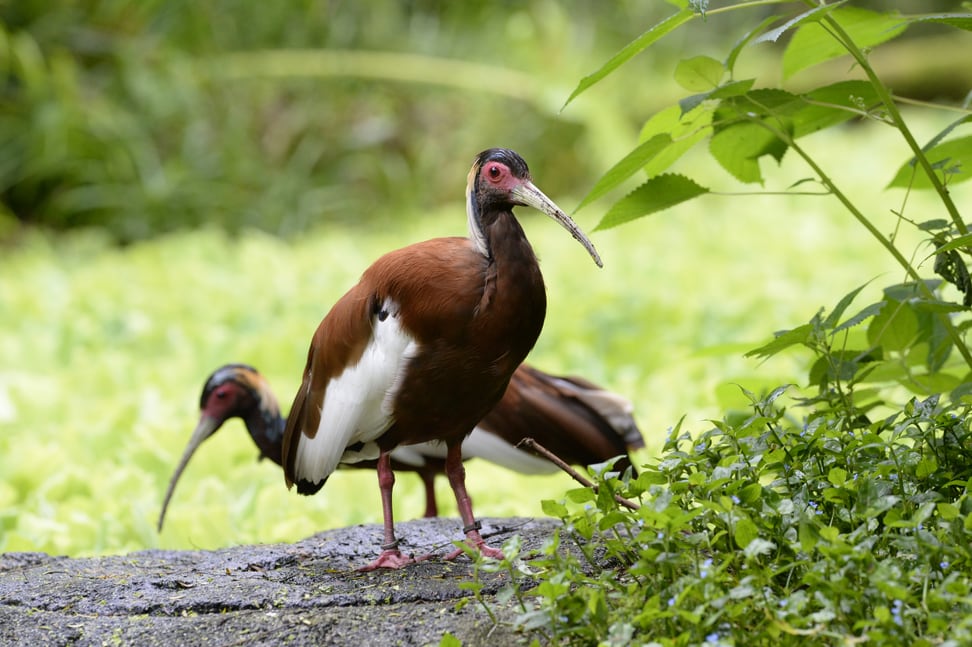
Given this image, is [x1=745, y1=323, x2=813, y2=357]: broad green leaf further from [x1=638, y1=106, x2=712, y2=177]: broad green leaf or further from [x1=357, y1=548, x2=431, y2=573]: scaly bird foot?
[x1=357, y1=548, x2=431, y2=573]: scaly bird foot

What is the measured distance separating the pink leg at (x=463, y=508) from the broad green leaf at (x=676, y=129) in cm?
78

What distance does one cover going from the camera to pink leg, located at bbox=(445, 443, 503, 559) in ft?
7.94

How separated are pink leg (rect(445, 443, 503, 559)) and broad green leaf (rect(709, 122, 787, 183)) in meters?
0.88

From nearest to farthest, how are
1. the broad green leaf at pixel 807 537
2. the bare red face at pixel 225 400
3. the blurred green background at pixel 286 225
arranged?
1. the broad green leaf at pixel 807 537
2. the bare red face at pixel 225 400
3. the blurred green background at pixel 286 225

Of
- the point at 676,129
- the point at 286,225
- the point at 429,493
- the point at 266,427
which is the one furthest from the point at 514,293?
the point at 286,225

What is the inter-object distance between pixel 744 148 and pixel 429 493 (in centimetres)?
169

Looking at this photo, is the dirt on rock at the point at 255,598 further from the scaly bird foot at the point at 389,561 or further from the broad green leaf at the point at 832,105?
the broad green leaf at the point at 832,105

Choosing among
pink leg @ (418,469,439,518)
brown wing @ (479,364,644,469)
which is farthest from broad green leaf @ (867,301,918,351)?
pink leg @ (418,469,439,518)

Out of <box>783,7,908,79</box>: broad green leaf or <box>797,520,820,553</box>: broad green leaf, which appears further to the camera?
<box>783,7,908,79</box>: broad green leaf

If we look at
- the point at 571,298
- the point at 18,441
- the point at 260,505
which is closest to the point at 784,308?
the point at 571,298

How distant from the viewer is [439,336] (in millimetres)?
2307

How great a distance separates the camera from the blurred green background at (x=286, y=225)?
161 inches

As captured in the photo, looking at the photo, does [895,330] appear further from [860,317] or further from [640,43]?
[640,43]

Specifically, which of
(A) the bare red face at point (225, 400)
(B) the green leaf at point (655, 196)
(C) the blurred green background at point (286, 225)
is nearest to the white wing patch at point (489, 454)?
(C) the blurred green background at point (286, 225)
